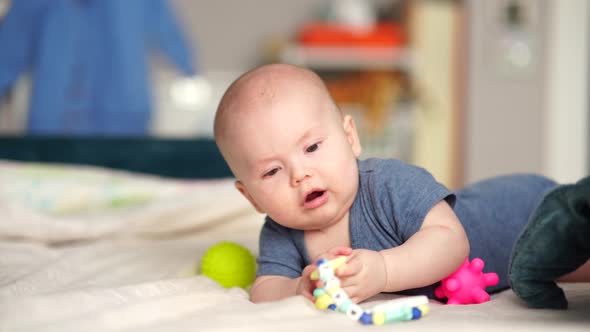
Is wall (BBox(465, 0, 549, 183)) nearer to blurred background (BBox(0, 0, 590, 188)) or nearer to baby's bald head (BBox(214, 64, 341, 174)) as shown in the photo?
blurred background (BBox(0, 0, 590, 188))

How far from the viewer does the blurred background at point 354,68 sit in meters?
3.19

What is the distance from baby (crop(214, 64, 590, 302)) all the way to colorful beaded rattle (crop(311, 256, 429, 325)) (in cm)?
5

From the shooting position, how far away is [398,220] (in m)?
0.88

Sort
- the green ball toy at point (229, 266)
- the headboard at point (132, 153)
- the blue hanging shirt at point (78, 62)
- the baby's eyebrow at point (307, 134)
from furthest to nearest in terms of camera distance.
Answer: the blue hanging shirt at point (78, 62)
the headboard at point (132, 153)
the green ball toy at point (229, 266)
the baby's eyebrow at point (307, 134)

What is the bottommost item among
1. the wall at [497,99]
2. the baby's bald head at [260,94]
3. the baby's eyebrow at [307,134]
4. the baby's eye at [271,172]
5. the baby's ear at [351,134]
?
the wall at [497,99]

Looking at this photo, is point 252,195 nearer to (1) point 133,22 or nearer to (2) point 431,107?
(1) point 133,22

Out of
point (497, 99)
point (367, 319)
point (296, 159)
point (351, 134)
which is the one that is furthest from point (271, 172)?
point (497, 99)

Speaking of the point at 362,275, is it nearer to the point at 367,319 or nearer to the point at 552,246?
the point at 367,319

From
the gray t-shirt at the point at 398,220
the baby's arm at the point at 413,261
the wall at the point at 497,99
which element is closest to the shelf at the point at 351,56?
the wall at the point at 497,99

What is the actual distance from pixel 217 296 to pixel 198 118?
9.64 feet

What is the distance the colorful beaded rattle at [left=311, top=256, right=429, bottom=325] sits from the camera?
0.69 metres

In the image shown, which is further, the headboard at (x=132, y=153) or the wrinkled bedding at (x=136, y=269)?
the headboard at (x=132, y=153)

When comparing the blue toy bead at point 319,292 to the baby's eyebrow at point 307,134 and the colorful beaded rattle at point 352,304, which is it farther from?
the baby's eyebrow at point 307,134

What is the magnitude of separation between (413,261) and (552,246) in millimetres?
185
